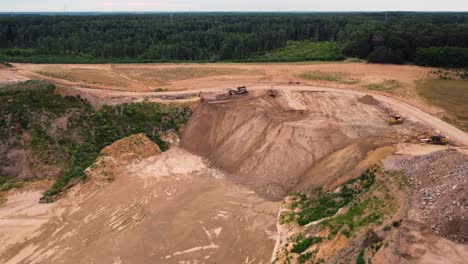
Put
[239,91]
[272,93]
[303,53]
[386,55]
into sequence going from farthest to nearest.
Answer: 1. [303,53]
2. [386,55]
3. [239,91]
4. [272,93]

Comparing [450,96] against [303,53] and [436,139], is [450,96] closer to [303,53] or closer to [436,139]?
[436,139]

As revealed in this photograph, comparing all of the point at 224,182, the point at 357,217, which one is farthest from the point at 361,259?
the point at 224,182

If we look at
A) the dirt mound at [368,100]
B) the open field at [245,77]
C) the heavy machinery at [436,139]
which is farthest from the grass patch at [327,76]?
the heavy machinery at [436,139]

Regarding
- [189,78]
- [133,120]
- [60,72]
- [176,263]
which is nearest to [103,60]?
[60,72]

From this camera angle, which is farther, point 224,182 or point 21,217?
point 224,182

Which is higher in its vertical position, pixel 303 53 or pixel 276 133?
pixel 303 53

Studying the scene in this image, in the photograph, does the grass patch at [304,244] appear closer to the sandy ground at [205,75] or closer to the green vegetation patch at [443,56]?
the sandy ground at [205,75]
